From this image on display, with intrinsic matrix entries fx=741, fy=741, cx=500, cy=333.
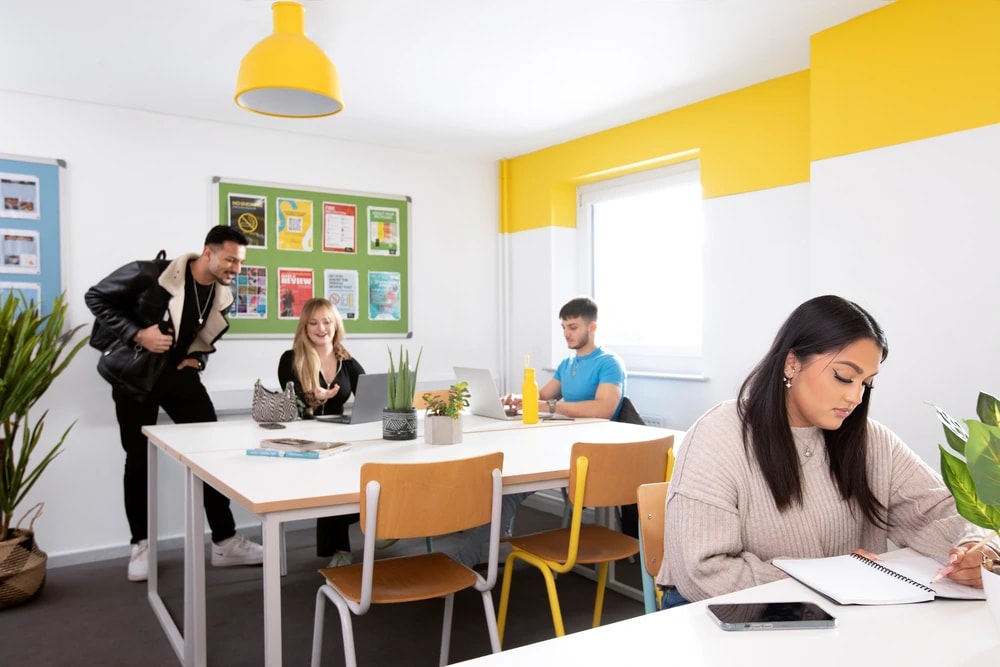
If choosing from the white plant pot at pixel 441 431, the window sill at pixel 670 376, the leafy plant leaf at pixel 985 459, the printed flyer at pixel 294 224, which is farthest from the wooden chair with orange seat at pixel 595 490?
the printed flyer at pixel 294 224

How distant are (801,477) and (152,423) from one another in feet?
10.5

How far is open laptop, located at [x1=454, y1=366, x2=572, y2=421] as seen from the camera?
11.0 ft

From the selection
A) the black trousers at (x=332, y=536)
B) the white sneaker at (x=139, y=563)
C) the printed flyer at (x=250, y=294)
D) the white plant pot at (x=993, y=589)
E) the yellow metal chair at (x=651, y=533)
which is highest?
the printed flyer at (x=250, y=294)

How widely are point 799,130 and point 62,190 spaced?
3.66 m

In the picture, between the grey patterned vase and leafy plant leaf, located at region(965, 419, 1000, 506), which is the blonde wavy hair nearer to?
the grey patterned vase

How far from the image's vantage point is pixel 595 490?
2229 millimetres

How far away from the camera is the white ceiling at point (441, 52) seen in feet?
9.25

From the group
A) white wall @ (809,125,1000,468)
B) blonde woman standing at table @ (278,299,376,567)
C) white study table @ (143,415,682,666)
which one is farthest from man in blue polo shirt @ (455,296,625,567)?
white wall @ (809,125,1000,468)

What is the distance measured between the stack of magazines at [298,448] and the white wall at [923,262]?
211 cm

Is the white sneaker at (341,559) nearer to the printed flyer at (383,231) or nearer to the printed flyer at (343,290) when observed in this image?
the printed flyer at (343,290)

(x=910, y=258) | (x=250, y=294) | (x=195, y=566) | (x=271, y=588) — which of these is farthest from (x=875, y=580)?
(x=250, y=294)

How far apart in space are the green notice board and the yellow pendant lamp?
182 centimetres

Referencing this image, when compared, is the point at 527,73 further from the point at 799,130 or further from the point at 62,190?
the point at 62,190

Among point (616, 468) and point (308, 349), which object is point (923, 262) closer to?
point (616, 468)
